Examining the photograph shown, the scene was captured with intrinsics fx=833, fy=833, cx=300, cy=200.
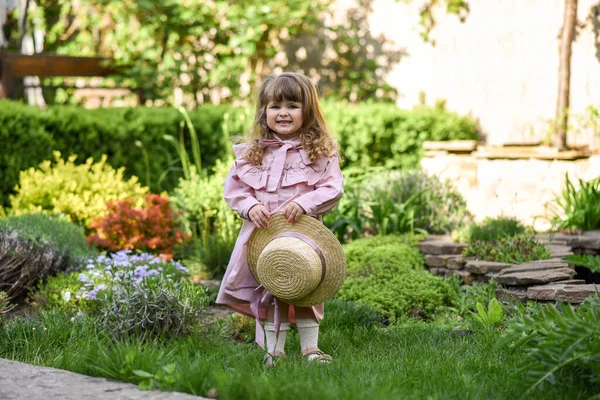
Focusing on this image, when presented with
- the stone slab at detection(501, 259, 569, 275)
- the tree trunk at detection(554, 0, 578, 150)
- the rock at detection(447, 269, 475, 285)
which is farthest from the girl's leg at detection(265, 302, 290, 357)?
the tree trunk at detection(554, 0, 578, 150)

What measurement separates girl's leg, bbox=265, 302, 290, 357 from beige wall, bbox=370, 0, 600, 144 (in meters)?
5.10

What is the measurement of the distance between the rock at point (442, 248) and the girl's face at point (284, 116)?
2.15 metres

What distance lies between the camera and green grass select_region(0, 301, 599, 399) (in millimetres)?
2939

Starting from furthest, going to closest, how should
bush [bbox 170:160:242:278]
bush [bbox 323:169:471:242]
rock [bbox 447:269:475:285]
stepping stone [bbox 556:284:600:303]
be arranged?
bush [bbox 323:169:471:242] < bush [bbox 170:160:242:278] < rock [bbox 447:269:475:285] < stepping stone [bbox 556:284:600:303]

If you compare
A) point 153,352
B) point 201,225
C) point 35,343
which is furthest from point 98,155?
point 153,352

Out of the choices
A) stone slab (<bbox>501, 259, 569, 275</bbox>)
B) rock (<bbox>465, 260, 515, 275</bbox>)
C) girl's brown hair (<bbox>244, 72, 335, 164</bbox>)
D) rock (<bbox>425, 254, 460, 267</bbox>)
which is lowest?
rock (<bbox>425, 254, 460, 267</bbox>)

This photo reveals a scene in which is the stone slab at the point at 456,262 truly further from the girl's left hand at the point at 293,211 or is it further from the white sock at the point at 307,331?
the girl's left hand at the point at 293,211

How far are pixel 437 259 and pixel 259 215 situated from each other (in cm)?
227

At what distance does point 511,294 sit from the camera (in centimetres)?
479

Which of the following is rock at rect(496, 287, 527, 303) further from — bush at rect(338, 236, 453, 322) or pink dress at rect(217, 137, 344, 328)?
pink dress at rect(217, 137, 344, 328)

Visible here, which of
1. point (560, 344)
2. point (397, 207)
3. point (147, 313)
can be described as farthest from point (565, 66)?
point (560, 344)

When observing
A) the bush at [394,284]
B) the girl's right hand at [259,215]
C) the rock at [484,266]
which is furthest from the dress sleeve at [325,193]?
the rock at [484,266]

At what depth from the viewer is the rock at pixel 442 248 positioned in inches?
229

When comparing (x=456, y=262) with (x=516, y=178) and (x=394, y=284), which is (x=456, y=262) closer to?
(x=394, y=284)
